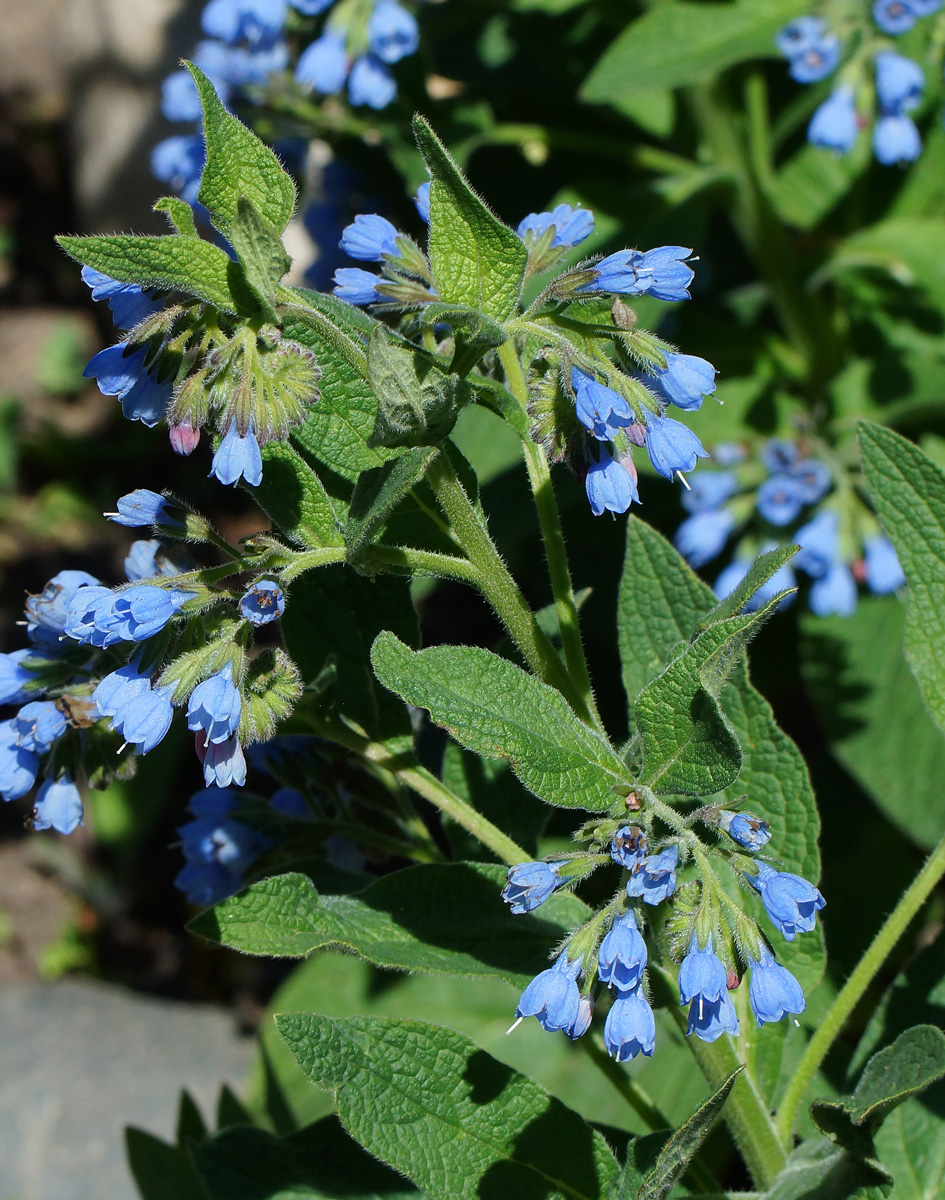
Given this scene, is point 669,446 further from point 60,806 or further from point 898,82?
point 898,82

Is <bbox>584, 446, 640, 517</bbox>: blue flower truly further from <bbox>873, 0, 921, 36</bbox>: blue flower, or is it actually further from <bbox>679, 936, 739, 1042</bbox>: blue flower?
<bbox>873, 0, 921, 36</bbox>: blue flower

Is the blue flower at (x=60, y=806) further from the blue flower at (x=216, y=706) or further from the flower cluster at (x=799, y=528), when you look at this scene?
the flower cluster at (x=799, y=528)

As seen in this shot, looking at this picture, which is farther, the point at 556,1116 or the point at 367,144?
the point at 367,144

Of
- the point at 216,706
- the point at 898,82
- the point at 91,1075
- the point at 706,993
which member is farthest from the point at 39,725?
the point at 91,1075

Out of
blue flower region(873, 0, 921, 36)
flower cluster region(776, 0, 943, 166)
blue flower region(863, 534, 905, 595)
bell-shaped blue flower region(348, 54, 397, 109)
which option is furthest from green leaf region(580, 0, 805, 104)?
blue flower region(863, 534, 905, 595)

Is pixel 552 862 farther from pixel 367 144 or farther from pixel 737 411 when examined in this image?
pixel 367 144

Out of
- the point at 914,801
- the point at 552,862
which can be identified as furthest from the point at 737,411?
the point at 552,862
